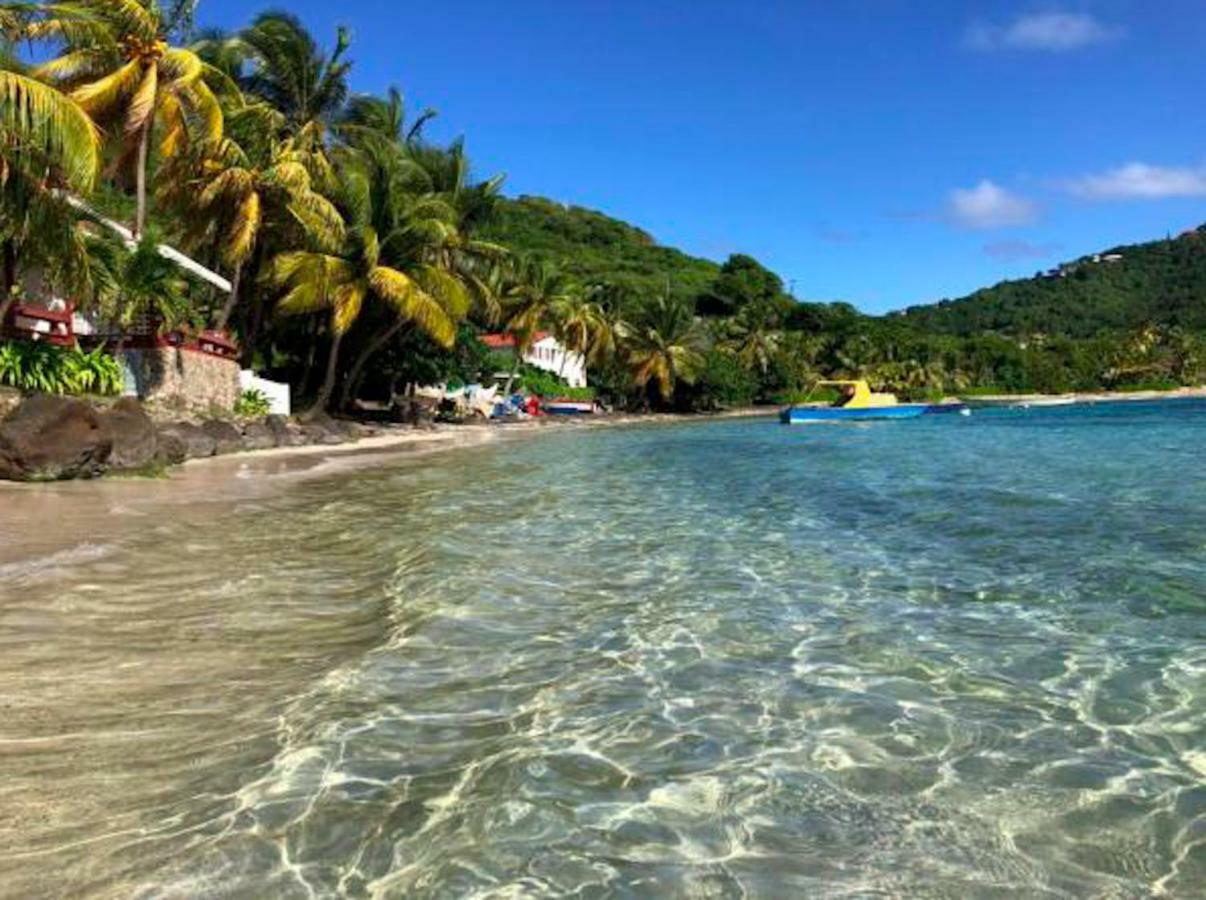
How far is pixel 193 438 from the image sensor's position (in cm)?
2144

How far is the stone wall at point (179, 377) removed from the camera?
23.4m

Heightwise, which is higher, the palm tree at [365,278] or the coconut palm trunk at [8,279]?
the palm tree at [365,278]

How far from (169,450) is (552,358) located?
54.6m

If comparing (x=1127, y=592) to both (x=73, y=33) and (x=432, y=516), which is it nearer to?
(x=432, y=516)

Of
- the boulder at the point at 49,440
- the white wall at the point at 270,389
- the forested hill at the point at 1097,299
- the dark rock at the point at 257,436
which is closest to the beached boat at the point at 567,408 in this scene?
the white wall at the point at 270,389

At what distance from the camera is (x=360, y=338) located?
3703 centimetres

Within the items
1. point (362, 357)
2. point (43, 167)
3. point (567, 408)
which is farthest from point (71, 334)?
point (567, 408)

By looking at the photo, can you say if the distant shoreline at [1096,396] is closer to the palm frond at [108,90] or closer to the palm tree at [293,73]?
the palm tree at [293,73]

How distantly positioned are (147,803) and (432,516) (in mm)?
9343

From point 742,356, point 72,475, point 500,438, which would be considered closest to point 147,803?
point 72,475

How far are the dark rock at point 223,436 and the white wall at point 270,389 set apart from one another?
233 inches

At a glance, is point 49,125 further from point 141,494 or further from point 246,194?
point 246,194

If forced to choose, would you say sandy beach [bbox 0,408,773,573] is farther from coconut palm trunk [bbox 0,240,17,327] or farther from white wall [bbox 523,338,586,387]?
white wall [bbox 523,338,586,387]

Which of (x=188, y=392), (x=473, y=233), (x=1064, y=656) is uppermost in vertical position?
(x=473, y=233)
